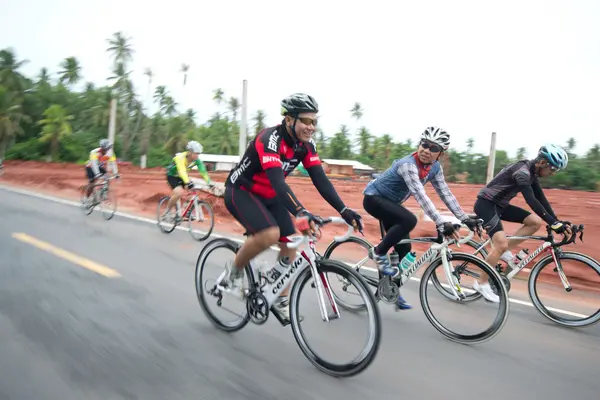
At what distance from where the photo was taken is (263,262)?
4.16 metres

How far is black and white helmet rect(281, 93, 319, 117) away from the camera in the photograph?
12.2ft

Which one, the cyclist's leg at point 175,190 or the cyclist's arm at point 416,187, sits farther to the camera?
the cyclist's leg at point 175,190

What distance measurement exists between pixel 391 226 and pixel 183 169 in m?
5.89

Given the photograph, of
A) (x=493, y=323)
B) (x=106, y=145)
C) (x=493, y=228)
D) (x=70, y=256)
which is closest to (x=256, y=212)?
(x=493, y=323)

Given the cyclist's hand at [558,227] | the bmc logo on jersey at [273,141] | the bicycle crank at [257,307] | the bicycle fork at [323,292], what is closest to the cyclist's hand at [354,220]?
the bicycle fork at [323,292]

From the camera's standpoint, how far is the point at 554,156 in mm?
5234

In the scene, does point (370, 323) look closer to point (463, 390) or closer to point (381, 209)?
point (463, 390)

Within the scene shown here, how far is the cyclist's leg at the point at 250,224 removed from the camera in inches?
153

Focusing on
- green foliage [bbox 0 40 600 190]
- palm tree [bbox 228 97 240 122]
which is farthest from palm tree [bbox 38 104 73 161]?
palm tree [bbox 228 97 240 122]

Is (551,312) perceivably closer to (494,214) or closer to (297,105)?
(494,214)

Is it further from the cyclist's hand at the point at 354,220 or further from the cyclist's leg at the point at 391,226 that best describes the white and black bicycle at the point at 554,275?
the cyclist's hand at the point at 354,220

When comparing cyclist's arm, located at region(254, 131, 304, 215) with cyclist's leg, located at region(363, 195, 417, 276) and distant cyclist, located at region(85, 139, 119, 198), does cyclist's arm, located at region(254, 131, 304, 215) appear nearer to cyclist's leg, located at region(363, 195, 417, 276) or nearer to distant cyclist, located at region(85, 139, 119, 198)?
cyclist's leg, located at region(363, 195, 417, 276)

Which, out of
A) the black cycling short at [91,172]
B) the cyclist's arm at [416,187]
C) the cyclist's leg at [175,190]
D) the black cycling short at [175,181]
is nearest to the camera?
the cyclist's arm at [416,187]

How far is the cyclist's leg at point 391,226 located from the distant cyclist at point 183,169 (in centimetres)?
541
